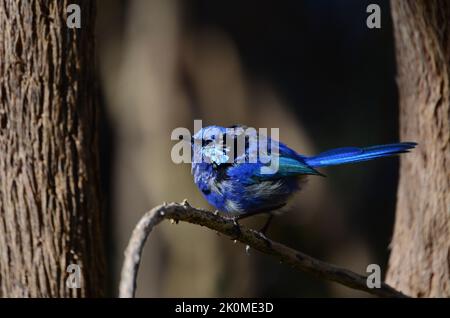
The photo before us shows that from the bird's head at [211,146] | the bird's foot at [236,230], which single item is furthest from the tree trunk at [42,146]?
the bird's foot at [236,230]

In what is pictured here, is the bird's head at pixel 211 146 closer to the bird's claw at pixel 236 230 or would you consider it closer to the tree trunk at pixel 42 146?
the bird's claw at pixel 236 230

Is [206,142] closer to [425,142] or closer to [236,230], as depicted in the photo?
[236,230]

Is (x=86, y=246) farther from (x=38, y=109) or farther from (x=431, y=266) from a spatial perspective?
(x=431, y=266)
